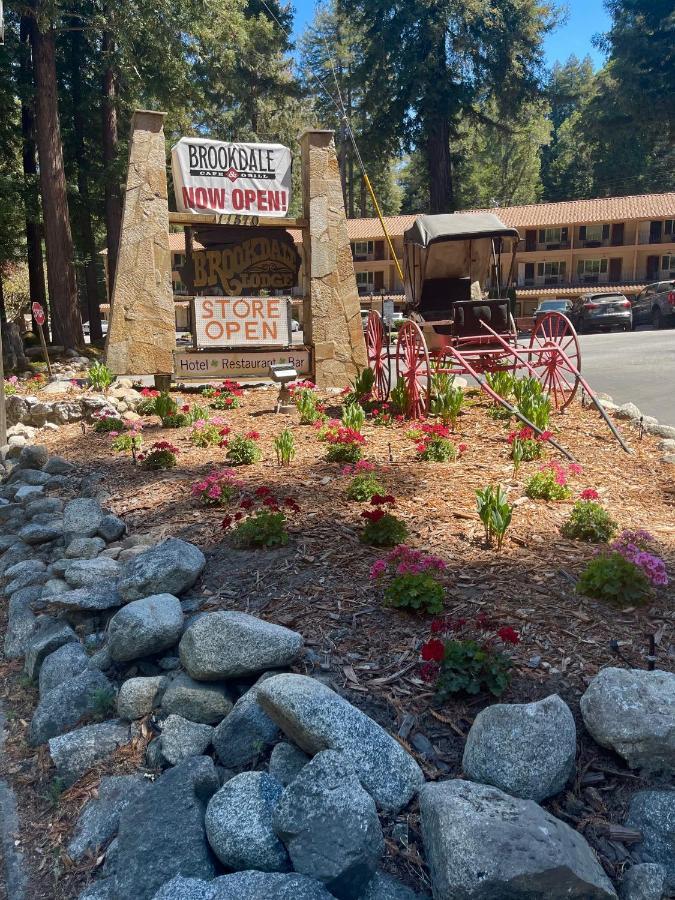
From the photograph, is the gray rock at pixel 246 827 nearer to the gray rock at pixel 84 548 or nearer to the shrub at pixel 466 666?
the shrub at pixel 466 666

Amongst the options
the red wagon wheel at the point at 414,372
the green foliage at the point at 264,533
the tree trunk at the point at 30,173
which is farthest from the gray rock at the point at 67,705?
the tree trunk at the point at 30,173

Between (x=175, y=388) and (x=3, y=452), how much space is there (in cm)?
320

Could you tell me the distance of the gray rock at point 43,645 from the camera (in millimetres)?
3979

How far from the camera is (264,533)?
4555mm

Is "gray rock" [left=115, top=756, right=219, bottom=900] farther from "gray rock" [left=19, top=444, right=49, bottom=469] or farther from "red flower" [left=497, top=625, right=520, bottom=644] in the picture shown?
"gray rock" [left=19, top=444, right=49, bottom=469]

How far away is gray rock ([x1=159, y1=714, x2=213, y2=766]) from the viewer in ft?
9.96

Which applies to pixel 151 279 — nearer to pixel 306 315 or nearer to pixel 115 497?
pixel 306 315

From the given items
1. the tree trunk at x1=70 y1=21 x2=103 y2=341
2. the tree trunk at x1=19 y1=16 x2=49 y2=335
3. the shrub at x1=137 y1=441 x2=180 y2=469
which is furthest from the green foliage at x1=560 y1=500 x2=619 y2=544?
the tree trunk at x1=70 y1=21 x2=103 y2=341

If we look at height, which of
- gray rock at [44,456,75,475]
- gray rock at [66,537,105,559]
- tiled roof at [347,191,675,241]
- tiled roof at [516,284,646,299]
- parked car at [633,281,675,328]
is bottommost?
gray rock at [66,537,105,559]

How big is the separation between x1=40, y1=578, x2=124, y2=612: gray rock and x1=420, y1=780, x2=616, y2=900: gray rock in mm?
2402

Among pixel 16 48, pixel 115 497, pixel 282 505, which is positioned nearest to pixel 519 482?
pixel 282 505

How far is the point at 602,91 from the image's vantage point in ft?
134

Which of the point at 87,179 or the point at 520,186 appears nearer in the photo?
the point at 87,179

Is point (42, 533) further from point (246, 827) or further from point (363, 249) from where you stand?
point (363, 249)
